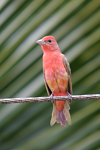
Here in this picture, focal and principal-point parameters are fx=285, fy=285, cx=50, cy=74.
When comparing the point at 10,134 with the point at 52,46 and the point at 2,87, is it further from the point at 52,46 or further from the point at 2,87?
the point at 52,46

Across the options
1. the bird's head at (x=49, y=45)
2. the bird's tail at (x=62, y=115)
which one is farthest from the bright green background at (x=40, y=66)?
the bird's head at (x=49, y=45)

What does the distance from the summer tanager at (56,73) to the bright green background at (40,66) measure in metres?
0.15

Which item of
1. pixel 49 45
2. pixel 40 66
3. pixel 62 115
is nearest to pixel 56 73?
pixel 40 66

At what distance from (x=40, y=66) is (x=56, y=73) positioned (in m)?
0.25

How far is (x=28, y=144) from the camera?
8.76ft

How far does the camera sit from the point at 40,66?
274 centimetres

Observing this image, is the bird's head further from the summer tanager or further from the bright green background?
the bright green background

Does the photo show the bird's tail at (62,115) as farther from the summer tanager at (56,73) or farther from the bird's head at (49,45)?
the bird's head at (49,45)

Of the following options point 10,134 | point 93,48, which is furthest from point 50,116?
point 93,48

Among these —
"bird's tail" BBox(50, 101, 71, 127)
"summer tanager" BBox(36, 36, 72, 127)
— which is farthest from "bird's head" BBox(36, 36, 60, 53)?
"bird's tail" BBox(50, 101, 71, 127)

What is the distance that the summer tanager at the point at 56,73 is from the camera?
2.90m

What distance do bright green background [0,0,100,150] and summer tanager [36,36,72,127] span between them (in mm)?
154

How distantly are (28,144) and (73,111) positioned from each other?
54cm

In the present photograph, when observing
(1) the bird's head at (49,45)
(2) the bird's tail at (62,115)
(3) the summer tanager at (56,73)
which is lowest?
(2) the bird's tail at (62,115)
